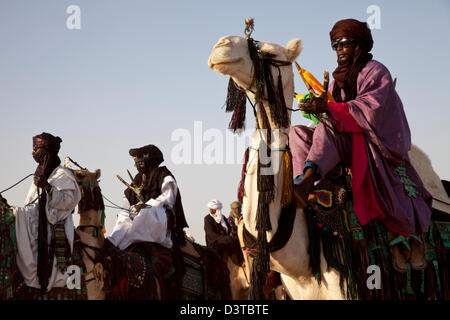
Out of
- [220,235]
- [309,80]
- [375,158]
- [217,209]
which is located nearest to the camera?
[375,158]

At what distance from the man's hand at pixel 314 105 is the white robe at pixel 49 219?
451 centimetres

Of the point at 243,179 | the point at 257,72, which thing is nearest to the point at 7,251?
the point at 243,179

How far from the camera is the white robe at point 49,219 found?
28.2 ft

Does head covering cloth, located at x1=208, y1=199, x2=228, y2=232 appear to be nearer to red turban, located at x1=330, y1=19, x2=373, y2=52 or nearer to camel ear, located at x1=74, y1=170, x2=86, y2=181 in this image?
camel ear, located at x1=74, y1=170, x2=86, y2=181

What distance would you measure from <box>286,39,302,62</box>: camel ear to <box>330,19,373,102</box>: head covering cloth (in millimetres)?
822

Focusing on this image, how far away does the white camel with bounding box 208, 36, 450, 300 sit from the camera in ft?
16.6

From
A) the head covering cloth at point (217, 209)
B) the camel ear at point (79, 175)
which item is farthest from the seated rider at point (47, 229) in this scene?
the head covering cloth at point (217, 209)

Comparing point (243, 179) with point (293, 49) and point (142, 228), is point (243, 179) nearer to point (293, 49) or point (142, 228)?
point (293, 49)

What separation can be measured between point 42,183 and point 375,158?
15.9 feet

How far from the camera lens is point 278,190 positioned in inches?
205

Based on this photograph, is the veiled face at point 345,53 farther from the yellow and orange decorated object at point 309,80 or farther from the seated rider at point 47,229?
the seated rider at point 47,229

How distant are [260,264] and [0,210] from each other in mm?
4686

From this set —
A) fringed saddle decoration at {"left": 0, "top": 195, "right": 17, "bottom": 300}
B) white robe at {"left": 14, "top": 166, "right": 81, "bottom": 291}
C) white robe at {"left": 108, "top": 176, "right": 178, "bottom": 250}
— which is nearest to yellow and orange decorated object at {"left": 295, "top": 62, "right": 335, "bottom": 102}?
Answer: white robe at {"left": 14, "top": 166, "right": 81, "bottom": 291}
